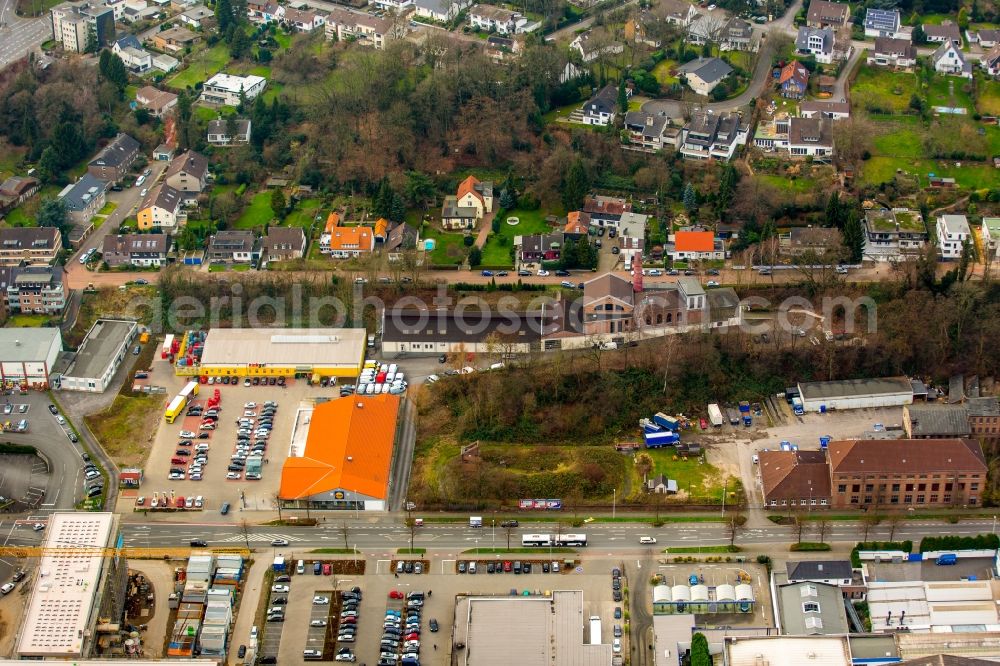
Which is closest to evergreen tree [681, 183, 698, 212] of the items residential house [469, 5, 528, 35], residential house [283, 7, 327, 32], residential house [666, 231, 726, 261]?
residential house [666, 231, 726, 261]

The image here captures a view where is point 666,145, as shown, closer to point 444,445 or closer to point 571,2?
point 571,2

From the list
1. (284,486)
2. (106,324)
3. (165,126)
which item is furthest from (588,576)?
(165,126)

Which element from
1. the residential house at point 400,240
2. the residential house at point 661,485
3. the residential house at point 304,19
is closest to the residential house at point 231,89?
the residential house at point 304,19

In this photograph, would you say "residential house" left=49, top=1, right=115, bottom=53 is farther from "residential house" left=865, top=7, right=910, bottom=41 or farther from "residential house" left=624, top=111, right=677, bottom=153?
"residential house" left=865, top=7, right=910, bottom=41

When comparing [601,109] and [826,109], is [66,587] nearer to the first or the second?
[601,109]

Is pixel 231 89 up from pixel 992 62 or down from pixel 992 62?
down

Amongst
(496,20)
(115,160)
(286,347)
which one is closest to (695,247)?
(286,347)

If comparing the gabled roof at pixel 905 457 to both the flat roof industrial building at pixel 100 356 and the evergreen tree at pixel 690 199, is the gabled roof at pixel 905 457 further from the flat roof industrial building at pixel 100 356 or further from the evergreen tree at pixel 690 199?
the flat roof industrial building at pixel 100 356
